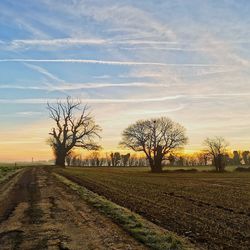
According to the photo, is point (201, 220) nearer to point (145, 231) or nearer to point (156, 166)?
point (145, 231)

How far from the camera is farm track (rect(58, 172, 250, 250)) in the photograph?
33.8 feet

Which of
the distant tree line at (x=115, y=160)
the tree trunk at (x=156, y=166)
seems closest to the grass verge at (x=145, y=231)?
the tree trunk at (x=156, y=166)

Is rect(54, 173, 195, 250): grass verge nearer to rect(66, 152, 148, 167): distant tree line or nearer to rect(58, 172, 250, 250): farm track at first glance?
rect(58, 172, 250, 250): farm track

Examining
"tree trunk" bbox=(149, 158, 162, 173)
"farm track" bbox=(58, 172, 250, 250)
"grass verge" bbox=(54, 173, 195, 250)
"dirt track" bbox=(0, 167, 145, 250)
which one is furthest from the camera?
"tree trunk" bbox=(149, 158, 162, 173)

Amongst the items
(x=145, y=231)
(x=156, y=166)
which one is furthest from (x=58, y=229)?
(x=156, y=166)

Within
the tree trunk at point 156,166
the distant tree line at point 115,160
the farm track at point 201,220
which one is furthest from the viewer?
the distant tree line at point 115,160

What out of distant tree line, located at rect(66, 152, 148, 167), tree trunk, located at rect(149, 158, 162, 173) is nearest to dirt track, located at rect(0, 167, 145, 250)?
tree trunk, located at rect(149, 158, 162, 173)

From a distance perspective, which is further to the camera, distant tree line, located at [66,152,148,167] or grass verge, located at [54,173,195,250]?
distant tree line, located at [66,152,148,167]

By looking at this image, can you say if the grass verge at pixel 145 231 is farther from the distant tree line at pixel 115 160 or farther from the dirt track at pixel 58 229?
the distant tree line at pixel 115 160

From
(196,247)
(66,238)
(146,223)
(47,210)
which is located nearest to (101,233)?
(66,238)

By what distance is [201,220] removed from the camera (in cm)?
1348

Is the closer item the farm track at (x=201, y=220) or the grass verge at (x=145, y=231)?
the grass verge at (x=145, y=231)

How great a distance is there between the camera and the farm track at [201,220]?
1030cm

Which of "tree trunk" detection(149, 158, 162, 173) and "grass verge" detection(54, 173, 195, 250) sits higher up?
"tree trunk" detection(149, 158, 162, 173)
